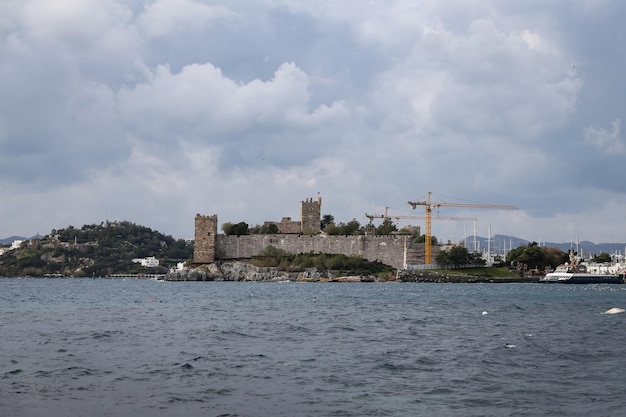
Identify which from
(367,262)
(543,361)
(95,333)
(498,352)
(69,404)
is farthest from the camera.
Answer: (367,262)

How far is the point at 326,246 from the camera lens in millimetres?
130875

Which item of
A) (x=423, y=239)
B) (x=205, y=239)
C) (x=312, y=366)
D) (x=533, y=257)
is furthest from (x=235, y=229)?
(x=312, y=366)

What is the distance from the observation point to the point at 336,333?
3375cm

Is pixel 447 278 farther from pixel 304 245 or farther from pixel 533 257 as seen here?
pixel 304 245

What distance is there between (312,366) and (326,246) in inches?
4201

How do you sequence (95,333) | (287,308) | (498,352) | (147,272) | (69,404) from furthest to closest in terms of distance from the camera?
(147,272) → (287,308) → (95,333) → (498,352) → (69,404)

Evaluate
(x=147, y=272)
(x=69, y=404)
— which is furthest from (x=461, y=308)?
(x=147, y=272)

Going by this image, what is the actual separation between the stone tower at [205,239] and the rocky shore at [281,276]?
203cm

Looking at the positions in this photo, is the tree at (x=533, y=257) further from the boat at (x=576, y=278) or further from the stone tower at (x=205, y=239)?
the stone tower at (x=205, y=239)

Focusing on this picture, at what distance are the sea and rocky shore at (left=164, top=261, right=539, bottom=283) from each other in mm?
77271

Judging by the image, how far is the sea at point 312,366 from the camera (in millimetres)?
18641

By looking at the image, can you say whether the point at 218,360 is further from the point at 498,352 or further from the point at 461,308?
the point at 461,308

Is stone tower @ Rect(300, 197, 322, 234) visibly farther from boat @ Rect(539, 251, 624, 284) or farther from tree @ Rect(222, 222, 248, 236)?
boat @ Rect(539, 251, 624, 284)

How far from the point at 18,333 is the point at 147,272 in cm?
14756
